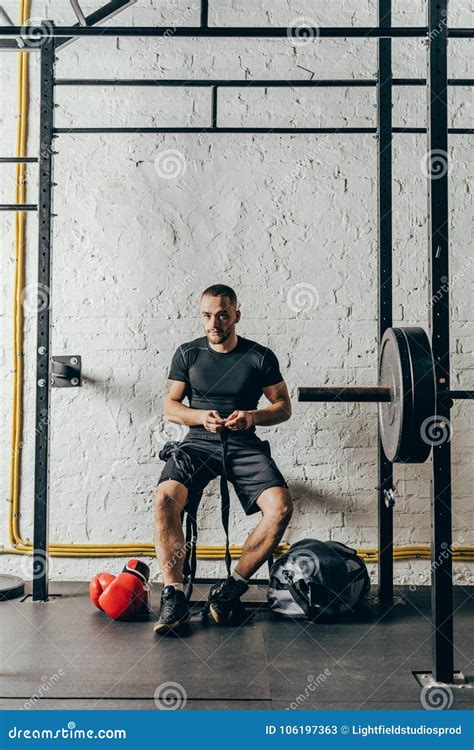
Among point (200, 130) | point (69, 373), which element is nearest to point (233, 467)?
point (69, 373)

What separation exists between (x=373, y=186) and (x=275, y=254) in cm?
59

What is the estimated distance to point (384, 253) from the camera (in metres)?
3.09

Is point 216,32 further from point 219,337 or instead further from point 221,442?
point 221,442

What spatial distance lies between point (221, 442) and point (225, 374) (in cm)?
32

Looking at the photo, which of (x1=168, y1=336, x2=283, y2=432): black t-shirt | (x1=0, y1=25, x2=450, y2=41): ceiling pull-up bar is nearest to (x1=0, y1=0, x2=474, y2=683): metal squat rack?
(x1=0, y1=25, x2=450, y2=41): ceiling pull-up bar

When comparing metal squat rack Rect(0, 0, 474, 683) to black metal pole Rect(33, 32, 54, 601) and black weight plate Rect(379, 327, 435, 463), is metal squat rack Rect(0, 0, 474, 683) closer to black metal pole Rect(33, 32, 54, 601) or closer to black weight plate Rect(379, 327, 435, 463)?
black metal pole Rect(33, 32, 54, 601)

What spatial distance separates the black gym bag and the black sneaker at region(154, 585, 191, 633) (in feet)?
1.28

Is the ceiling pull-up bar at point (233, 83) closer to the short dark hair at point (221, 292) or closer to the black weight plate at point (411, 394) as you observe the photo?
the short dark hair at point (221, 292)

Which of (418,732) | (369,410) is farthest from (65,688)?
(369,410)

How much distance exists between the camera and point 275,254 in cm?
354

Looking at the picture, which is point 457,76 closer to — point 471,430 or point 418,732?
point 471,430

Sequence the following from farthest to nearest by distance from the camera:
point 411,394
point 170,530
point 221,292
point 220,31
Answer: point 221,292
point 170,530
point 220,31
point 411,394

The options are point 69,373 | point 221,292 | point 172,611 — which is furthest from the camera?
point 69,373

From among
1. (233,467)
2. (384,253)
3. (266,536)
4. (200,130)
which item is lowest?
(266,536)
